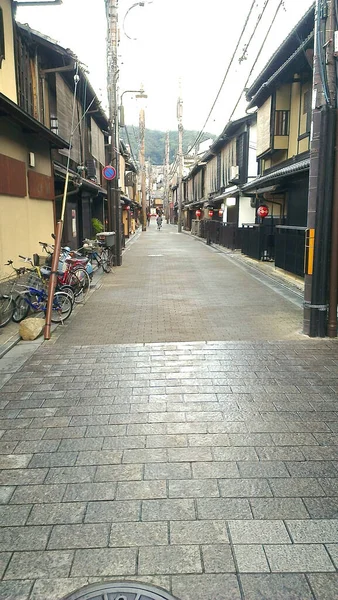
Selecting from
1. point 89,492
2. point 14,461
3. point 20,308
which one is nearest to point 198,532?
point 89,492

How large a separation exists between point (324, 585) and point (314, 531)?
47 cm

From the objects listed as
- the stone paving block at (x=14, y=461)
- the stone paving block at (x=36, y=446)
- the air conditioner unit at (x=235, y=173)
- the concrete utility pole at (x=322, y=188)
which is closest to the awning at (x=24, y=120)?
the concrete utility pole at (x=322, y=188)

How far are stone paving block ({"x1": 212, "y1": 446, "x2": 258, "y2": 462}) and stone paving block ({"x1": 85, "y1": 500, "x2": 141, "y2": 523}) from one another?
0.95 metres

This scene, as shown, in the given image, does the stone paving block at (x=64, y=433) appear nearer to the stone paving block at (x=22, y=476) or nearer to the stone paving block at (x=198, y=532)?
the stone paving block at (x=22, y=476)

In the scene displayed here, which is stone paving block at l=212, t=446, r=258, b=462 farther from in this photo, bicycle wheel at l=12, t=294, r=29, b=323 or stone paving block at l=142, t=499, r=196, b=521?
bicycle wheel at l=12, t=294, r=29, b=323

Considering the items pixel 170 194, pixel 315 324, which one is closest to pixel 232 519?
pixel 315 324

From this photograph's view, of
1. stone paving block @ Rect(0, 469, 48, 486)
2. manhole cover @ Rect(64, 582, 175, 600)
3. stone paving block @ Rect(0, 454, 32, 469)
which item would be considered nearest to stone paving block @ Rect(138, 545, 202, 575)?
manhole cover @ Rect(64, 582, 175, 600)

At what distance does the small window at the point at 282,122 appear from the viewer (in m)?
18.0

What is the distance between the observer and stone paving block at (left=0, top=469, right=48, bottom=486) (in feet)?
12.6

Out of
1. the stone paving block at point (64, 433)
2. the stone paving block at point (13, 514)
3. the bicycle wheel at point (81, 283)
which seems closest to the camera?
the stone paving block at point (13, 514)

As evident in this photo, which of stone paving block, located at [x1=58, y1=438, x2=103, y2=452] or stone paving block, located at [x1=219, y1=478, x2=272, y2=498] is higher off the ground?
stone paving block, located at [x1=58, y1=438, x2=103, y2=452]

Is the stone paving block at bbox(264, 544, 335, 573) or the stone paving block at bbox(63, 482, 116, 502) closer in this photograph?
the stone paving block at bbox(264, 544, 335, 573)

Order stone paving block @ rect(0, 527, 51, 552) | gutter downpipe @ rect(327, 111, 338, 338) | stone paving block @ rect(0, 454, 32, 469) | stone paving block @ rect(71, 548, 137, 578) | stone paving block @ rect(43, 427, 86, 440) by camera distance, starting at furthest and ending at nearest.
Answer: gutter downpipe @ rect(327, 111, 338, 338) → stone paving block @ rect(43, 427, 86, 440) → stone paving block @ rect(0, 454, 32, 469) → stone paving block @ rect(0, 527, 51, 552) → stone paving block @ rect(71, 548, 137, 578)

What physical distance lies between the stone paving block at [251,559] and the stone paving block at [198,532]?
0.12 meters
